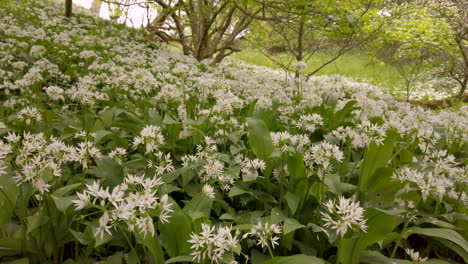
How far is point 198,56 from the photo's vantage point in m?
8.76

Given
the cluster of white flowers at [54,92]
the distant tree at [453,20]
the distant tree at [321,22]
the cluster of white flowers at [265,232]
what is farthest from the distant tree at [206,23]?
the cluster of white flowers at [265,232]

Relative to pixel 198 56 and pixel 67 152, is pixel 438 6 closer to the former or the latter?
pixel 198 56

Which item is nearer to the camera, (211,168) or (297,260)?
(297,260)

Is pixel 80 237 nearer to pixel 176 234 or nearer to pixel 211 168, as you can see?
pixel 176 234

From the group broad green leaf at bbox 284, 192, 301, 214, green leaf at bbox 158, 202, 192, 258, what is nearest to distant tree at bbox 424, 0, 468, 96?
broad green leaf at bbox 284, 192, 301, 214

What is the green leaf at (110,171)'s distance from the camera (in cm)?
194

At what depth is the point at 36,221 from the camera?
1489mm

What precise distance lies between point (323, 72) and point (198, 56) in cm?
655

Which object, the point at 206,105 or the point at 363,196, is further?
the point at 206,105

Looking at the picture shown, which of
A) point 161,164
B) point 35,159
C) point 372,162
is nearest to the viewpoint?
point 35,159

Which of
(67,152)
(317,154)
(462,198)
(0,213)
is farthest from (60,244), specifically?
(462,198)

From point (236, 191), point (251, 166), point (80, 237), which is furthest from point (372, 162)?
point (80, 237)

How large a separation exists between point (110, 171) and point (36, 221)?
53cm

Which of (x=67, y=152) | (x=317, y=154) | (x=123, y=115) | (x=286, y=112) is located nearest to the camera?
(x=67, y=152)
